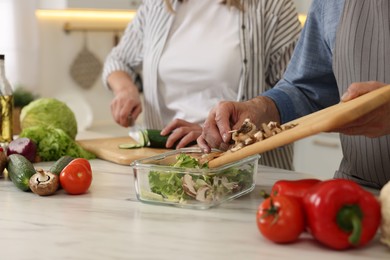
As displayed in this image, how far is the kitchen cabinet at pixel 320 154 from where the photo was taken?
3779mm

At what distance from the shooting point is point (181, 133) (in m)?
2.22

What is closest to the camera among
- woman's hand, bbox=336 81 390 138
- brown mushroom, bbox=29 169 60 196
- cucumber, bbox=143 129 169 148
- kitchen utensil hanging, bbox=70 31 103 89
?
woman's hand, bbox=336 81 390 138

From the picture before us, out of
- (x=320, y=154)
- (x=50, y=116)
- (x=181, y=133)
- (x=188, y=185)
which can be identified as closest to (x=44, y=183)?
(x=188, y=185)

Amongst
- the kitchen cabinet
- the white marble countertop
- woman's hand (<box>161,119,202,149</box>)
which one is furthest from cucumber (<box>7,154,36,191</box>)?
the kitchen cabinet

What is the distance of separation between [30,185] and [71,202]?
0.13 m

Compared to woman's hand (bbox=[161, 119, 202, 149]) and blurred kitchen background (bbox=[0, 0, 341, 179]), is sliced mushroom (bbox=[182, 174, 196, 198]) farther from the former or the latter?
blurred kitchen background (bbox=[0, 0, 341, 179])

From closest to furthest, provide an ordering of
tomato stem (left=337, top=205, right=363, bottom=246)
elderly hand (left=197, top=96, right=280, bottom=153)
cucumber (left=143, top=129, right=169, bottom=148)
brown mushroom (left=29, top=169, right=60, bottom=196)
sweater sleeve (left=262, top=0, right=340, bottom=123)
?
tomato stem (left=337, top=205, right=363, bottom=246) → brown mushroom (left=29, top=169, right=60, bottom=196) → elderly hand (left=197, top=96, right=280, bottom=153) → sweater sleeve (left=262, top=0, right=340, bottom=123) → cucumber (left=143, top=129, right=169, bottom=148)

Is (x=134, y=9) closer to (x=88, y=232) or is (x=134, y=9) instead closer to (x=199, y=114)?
(x=199, y=114)

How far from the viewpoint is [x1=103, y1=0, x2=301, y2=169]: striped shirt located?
2514mm

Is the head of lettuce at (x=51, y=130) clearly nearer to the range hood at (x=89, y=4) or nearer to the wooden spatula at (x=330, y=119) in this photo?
the wooden spatula at (x=330, y=119)

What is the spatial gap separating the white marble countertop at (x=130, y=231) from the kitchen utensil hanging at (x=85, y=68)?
9.38 ft

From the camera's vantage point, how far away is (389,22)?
5.71ft

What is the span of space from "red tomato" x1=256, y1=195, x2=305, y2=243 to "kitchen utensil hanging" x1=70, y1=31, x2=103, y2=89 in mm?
3423

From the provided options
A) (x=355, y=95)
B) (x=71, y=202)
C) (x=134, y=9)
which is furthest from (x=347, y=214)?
(x=134, y=9)
